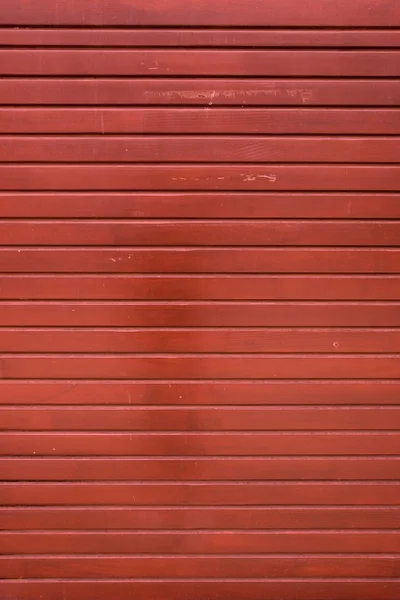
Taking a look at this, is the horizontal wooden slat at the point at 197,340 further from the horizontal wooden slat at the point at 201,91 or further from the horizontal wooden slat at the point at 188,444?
the horizontal wooden slat at the point at 201,91

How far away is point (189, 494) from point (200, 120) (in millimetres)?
1991

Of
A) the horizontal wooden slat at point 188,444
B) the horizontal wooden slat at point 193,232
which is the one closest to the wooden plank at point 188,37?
the horizontal wooden slat at point 193,232

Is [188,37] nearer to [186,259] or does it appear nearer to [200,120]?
[200,120]

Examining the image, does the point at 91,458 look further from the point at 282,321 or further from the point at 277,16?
the point at 277,16

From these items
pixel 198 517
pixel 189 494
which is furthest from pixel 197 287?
pixel 198 517

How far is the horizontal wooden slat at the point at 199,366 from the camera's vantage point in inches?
108

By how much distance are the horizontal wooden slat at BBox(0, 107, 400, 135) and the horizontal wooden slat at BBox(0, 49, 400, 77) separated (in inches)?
7.4

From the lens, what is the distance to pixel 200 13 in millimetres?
2625

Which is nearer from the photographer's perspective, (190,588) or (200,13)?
(200,13)

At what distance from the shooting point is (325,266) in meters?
2.74

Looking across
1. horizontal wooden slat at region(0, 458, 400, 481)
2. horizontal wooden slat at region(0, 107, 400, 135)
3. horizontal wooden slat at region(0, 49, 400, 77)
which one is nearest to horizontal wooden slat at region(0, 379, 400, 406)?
horizontal wooden slat at region(0, 458, 400, 481)

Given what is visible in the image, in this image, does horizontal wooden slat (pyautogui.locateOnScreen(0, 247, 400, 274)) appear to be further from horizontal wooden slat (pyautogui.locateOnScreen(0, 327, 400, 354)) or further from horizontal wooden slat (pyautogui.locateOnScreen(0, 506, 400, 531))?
horizontal wooden slat (pyautogui.locateOnScreen(0, 506, 400, 531))

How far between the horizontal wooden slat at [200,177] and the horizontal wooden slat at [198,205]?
0.12 ft

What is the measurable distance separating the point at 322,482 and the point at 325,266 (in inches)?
46.1
